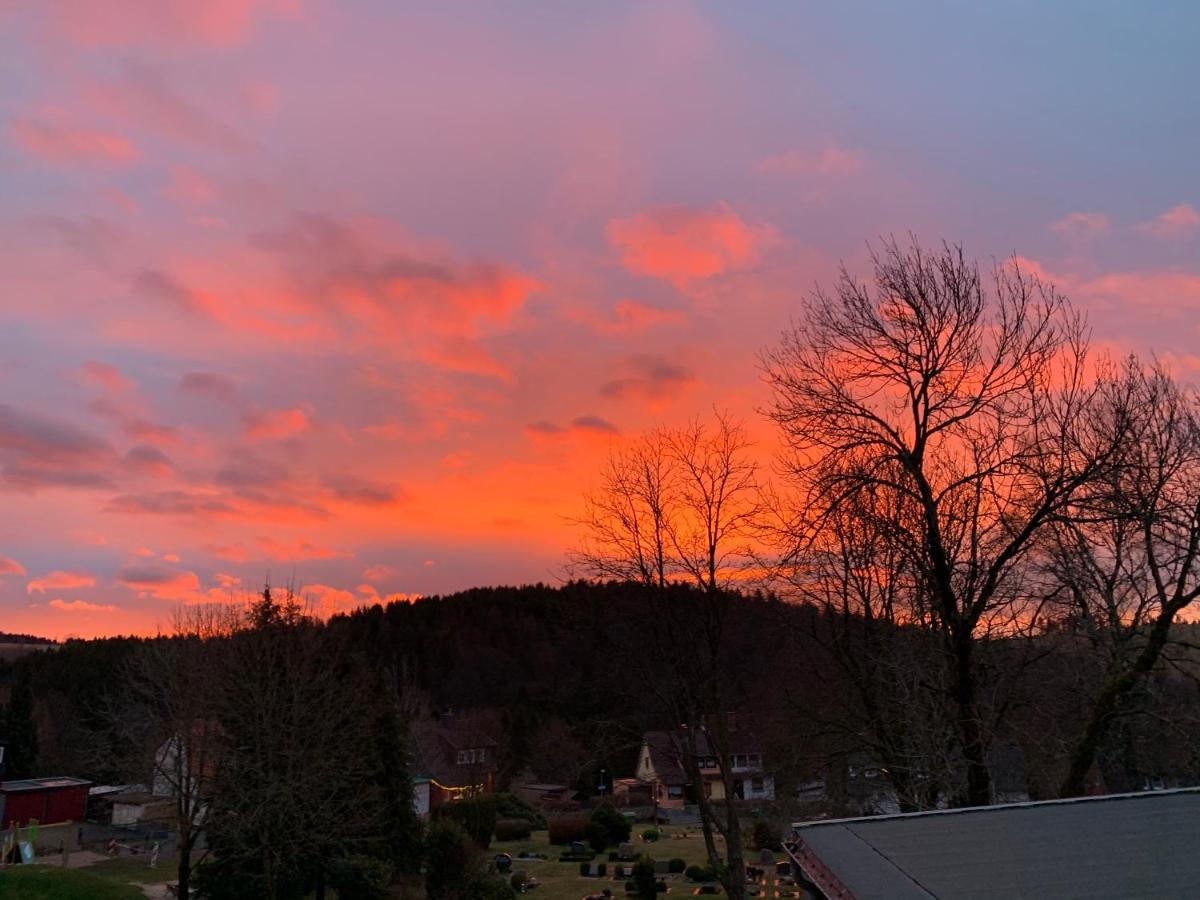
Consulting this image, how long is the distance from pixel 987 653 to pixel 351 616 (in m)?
129

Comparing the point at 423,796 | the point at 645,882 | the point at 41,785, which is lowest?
the point at 423,796

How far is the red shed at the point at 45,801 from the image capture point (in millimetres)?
51875

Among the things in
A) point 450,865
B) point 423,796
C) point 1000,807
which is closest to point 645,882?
point 450,865

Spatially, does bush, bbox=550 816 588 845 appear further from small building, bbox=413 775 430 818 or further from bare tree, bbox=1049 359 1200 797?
bare tree, bbox=1049 359 1200 797

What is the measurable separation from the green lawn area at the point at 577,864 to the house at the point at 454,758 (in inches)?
450

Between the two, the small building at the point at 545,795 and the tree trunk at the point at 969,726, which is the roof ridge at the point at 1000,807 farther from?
the small building at the point at 545,795

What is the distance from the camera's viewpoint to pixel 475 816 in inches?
1960

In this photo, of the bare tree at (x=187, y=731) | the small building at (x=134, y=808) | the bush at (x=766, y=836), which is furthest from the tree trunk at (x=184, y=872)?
the bush at (x=766, y=836)

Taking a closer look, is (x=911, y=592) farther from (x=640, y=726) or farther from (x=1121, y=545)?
(x=640, y=726)

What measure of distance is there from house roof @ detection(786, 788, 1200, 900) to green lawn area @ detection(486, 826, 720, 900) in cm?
3155

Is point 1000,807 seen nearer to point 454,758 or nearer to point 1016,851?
point 1016,851

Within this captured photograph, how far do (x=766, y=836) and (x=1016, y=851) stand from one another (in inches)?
1855

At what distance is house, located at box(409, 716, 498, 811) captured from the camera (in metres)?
71.8

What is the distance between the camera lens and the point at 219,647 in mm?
35531
